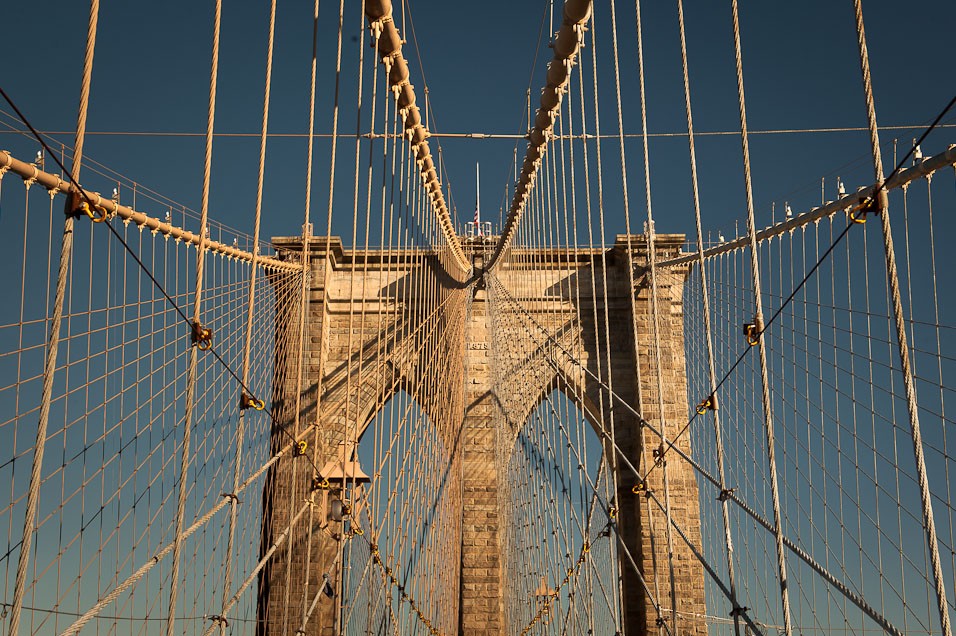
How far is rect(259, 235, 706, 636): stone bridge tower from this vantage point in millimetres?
13359

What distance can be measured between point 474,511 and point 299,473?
7.72 ft

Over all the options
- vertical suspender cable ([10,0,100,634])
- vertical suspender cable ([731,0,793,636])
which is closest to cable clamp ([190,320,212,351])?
vertical suspender cable ([10,0,100,634])

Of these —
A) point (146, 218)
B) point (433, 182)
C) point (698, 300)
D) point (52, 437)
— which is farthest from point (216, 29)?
point (698, 300)

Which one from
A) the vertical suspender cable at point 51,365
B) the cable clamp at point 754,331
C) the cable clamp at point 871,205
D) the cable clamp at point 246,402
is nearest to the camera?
the vertical suspender cable at point 51,365

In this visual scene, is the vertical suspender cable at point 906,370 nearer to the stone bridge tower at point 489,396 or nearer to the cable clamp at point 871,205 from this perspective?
the cable clamp at point 871,205

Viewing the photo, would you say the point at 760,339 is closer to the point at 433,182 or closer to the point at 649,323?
the point at 433,182

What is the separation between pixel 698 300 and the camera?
14.7m

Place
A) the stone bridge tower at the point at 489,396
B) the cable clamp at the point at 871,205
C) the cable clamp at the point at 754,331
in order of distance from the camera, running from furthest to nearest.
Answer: the stone bridge tower at the point at 489,396 → the cable clamp at the point at 754,331 → the cable clamp at the point at 871,205

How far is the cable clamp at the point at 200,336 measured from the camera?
4245 mm

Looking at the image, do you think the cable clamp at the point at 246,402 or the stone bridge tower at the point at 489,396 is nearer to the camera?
the cable clamp at the point at 246,402

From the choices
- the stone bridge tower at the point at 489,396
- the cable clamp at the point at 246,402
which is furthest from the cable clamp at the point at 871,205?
the stone bridge tower at the point at 489,396

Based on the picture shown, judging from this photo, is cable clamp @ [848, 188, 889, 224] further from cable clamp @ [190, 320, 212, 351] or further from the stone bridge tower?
the stone bridge tower

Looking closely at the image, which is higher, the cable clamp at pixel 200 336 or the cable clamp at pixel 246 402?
the cable clamp at pixel 200 336

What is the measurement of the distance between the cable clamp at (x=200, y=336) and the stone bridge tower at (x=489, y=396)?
307 inches
